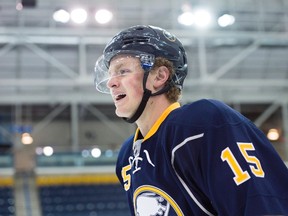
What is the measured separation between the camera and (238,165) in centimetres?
126

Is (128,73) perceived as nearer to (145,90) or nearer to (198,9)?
(145,90)

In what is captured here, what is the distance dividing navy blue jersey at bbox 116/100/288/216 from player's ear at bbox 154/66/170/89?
0.54 ft

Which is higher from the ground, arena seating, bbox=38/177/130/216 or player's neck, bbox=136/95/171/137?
arena seating, bbox=38/177/130/216

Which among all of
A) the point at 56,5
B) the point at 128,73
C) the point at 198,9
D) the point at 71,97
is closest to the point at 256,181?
the point at 128,73

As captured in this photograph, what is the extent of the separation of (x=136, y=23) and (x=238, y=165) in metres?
11.8

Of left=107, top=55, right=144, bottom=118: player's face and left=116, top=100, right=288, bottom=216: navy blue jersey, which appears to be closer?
left=116, top=100, right=288, bottom=216: navy blue jersey

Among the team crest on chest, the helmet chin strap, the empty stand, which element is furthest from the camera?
the empty stand

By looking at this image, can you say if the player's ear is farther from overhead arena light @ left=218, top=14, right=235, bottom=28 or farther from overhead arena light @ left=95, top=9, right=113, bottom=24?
overhead arena light @ left=218, top=14, right=235, bottom=28

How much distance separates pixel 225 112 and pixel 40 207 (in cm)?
1156

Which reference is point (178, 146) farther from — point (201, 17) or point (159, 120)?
point (201, 17)

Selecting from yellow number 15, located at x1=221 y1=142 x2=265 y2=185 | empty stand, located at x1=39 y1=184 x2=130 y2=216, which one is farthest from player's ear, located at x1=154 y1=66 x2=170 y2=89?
empty stand, located at x1=39 y1=184 x2=130 y2=216

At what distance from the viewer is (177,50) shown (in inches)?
67.8

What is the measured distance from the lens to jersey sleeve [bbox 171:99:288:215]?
4.01 ft

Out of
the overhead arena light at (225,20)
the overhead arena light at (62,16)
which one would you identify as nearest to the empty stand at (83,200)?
the overhead arena light at (62,16)
